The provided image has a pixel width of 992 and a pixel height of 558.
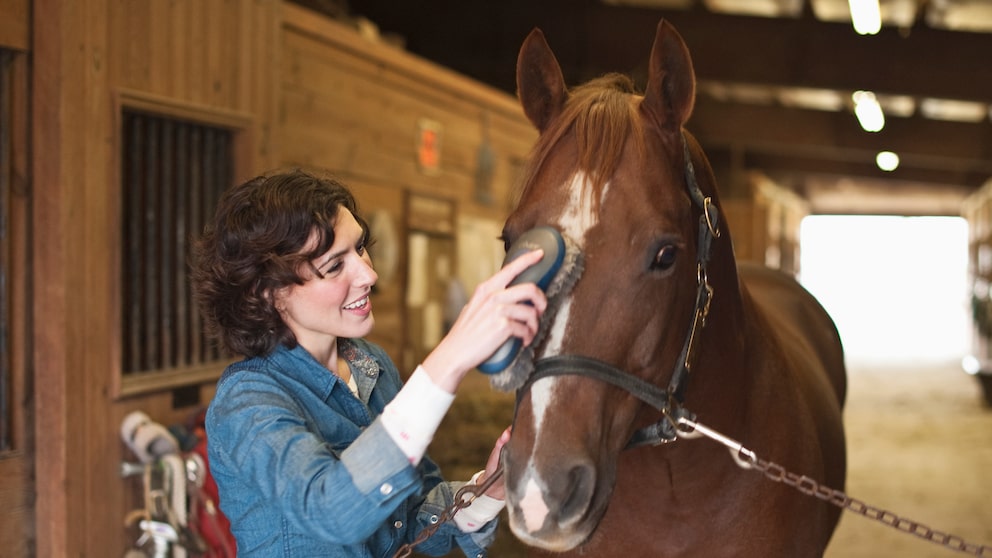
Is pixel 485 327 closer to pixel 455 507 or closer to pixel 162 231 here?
pixel 455 507

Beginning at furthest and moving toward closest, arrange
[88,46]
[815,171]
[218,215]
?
[815,171]
[88,46]
[218,215]

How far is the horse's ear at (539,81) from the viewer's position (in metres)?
1.44

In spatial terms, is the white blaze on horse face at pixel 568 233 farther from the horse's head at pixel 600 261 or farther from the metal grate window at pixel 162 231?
the metal grate window at pixel 162 231

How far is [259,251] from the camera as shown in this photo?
1.27 metres

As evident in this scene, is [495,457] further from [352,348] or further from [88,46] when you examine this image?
[88,46]

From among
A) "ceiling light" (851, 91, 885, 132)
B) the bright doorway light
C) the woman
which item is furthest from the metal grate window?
the bright doorway light

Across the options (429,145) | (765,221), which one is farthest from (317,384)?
(765,221)

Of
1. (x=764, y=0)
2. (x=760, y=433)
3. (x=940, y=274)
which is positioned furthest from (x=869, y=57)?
(x=940, y=274)

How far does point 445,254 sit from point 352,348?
331cm

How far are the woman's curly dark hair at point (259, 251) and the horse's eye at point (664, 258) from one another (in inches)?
17.8

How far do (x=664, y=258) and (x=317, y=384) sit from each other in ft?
1.71

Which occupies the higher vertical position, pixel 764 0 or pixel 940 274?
pixel 764 0

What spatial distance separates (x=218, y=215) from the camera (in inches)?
52.2

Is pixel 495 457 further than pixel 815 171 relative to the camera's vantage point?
No
